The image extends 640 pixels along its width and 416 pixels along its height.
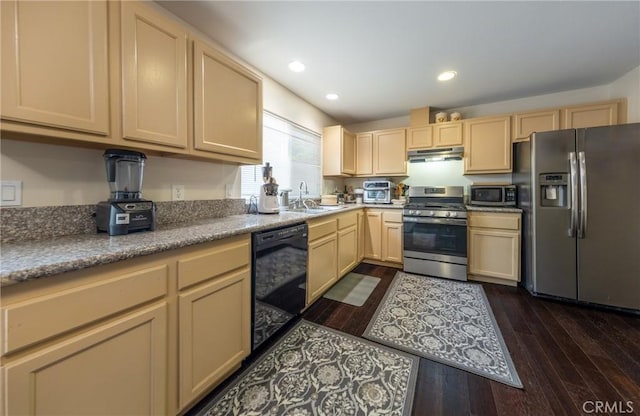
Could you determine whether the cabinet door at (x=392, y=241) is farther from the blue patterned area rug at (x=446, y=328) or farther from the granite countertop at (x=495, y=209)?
the granite countertop at (x=495, y=209)

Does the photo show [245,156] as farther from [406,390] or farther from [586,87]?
[586,87]

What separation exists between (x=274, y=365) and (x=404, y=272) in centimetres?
229

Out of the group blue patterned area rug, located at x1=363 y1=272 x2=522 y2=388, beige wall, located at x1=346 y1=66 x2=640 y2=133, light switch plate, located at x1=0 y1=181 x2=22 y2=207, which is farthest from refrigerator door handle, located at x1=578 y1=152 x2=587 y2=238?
light switch plate, located at x1=0 y1=181 x2=22 y2=207

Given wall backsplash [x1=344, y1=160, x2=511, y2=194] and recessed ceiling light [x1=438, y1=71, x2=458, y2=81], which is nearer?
recessed ceiling light [x1=438, y1=71, x2=458, y2=81]

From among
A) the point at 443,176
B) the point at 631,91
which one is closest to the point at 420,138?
the point at 443,176

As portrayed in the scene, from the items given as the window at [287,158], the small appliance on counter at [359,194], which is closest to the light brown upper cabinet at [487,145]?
the small appliance on counter at [359,194]

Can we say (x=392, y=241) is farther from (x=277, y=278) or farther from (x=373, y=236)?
(x=277, y=278)

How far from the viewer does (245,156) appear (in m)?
1.96

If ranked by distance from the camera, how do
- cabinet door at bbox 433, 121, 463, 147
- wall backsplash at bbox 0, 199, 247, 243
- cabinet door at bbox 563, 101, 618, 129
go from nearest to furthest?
wall backsplash at bbox 0, 199, 247, 243 < cabinet door at bbox 563, 101, 618, 129 < cabinet door at bbox 433, 121, 463, 147

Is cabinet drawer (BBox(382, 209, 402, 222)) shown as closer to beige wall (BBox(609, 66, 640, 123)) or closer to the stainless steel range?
the stainless steel range

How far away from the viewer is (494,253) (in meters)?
2.94

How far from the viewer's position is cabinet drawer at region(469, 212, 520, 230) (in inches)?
112

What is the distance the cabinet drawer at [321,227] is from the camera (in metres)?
2.26

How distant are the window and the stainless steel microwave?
7.23 ft
